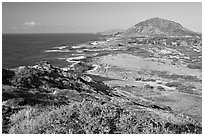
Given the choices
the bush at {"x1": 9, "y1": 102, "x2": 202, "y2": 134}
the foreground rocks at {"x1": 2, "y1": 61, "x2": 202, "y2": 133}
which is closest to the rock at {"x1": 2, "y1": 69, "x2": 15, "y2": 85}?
the foreground rocks at {"x1": 2, "y1": 61, "x2": 202, "y2": 133}

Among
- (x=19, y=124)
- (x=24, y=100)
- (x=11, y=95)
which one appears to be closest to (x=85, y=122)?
(x=19, y=124)

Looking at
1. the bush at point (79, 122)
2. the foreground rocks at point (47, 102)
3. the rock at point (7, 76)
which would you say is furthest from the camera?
the rock at point (7, 76)

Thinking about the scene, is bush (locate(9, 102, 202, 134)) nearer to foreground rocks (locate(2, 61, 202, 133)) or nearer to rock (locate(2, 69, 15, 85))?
foreground rocks (locate(2, 61, 202, 133))

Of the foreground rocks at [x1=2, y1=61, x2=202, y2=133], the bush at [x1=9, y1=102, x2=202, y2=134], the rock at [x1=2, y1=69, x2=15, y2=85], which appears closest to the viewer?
the bush at [x1=9, y1=102, x2=202, y2=134]

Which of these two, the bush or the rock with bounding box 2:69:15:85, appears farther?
the rock with bounding box 2:69:15:85

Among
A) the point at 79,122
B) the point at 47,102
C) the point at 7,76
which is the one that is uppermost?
the point at 7,76

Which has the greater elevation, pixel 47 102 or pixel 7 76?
pixel 7 76

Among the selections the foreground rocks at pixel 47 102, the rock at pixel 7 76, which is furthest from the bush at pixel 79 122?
the rock at pixel 7 76

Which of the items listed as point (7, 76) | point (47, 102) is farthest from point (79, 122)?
point (7, 76)

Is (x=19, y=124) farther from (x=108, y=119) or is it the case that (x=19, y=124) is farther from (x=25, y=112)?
(x=108, y=119)

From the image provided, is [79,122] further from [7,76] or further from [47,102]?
[7,76]

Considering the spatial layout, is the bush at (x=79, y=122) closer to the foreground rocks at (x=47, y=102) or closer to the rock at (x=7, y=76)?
the foreground rocks at (x=47, y=102)
